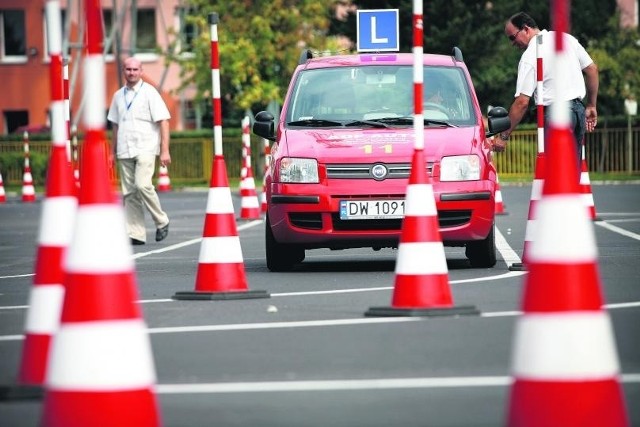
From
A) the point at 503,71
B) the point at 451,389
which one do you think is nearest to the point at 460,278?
the point at 451,389

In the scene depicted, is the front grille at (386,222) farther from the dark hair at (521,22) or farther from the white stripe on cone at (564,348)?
the white stripe on cone at (564,348)

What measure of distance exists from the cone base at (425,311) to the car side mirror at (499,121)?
4.98 meters

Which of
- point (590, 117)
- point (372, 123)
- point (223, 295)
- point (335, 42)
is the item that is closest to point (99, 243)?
point (223, 295)

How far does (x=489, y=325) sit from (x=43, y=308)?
2837 millimetres

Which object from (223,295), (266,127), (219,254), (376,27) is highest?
(376,27)

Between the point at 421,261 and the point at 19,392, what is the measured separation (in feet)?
10.5

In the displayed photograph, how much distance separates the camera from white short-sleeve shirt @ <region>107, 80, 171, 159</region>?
17.9 metres

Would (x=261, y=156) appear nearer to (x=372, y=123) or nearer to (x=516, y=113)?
(x=516, y=113)

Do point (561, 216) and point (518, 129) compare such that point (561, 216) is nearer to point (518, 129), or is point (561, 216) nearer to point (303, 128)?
point (303, 128)

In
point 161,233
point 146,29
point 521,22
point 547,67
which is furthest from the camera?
point 146,29

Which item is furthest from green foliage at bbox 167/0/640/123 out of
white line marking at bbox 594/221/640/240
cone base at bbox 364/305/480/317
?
cone base at bbox 364/305/480/317

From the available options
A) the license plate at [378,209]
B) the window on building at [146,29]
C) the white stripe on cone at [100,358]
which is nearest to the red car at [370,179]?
the license plate at [378,209]

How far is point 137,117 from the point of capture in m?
17.9

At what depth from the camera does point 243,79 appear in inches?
2159
